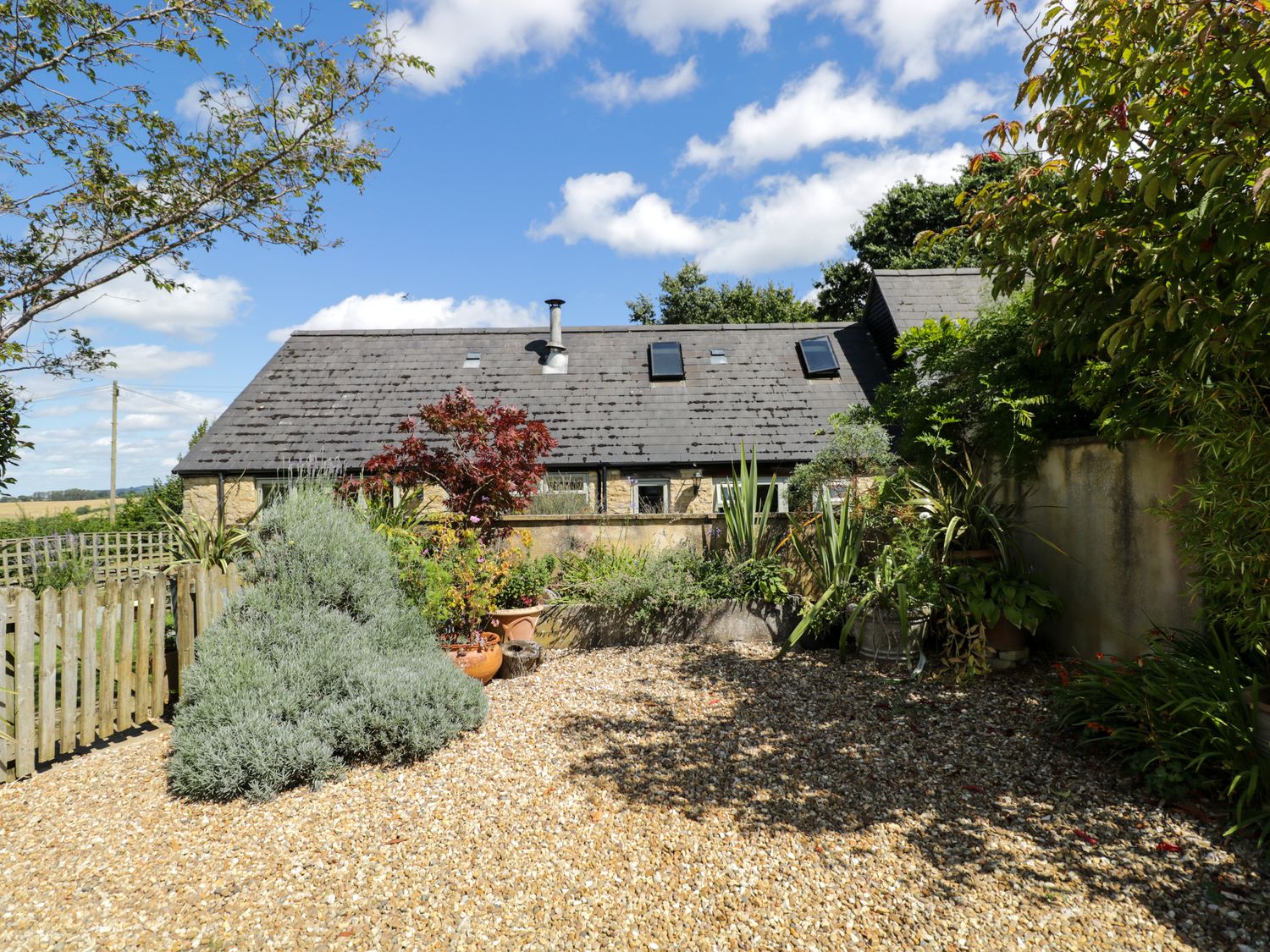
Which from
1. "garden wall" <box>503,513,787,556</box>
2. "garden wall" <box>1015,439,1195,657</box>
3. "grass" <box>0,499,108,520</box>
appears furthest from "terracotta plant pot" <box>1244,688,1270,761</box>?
"grass" <box>0,499,108,520</box>

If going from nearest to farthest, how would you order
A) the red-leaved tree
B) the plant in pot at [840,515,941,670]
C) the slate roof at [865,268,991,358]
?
the plant in pot at [840,515,941,670], the red-leaved tree, the slate roof at [865,268,991,358]

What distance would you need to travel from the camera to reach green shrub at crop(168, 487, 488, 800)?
12.0ft

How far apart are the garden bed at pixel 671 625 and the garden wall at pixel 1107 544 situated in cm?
229

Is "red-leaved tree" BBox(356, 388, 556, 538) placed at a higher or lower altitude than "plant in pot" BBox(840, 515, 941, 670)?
higher

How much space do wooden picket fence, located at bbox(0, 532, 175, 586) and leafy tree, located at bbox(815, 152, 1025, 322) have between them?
20.4m

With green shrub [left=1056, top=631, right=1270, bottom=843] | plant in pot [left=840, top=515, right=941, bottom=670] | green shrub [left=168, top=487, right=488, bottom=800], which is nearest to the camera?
green shrub [left=1056, top=631, right=1270, bottom=843]

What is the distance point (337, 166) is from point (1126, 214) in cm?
620

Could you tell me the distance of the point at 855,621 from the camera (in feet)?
19.0

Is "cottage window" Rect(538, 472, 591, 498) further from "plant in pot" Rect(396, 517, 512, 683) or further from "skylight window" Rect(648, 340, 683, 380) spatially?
"plant in pot" Rect(396, 517, 512, 683)

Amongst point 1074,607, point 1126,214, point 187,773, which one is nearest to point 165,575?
point 187,773

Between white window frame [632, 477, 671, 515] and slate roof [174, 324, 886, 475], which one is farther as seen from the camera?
slate roof [174, 324, 886, 475]

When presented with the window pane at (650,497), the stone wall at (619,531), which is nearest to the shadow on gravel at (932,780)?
the stone wall at (619,531)

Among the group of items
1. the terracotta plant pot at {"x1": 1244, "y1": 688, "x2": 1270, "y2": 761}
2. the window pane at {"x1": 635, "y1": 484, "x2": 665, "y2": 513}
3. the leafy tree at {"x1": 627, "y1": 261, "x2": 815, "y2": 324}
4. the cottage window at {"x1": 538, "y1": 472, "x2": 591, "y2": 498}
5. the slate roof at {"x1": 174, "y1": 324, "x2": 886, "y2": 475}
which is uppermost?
the leafy tree at {"x1": 627, "y1": 261, "x2": 815, "y2": 324}

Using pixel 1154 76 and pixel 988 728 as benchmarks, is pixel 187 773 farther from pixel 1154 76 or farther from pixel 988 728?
pixel 1154 76
